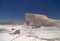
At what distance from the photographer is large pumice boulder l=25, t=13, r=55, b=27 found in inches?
55.8

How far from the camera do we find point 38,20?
1.43 metres

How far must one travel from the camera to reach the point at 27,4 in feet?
4.89

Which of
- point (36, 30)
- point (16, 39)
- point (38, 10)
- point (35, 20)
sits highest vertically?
point (38, 10)

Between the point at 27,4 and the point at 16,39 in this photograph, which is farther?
the point at 27,4

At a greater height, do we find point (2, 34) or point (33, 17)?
point (33, 17)

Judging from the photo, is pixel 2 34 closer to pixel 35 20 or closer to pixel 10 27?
pixel 10 27

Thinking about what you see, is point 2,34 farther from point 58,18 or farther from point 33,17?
point 58,18

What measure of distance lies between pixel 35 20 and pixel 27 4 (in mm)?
256

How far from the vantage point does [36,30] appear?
4.75 feet

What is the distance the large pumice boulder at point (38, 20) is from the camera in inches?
55.8

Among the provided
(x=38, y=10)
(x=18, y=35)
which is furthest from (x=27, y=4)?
(x=18, y=35)

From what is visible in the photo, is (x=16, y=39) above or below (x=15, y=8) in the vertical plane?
below

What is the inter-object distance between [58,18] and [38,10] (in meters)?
0.30

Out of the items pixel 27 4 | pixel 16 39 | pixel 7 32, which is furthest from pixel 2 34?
pixel 27 4
